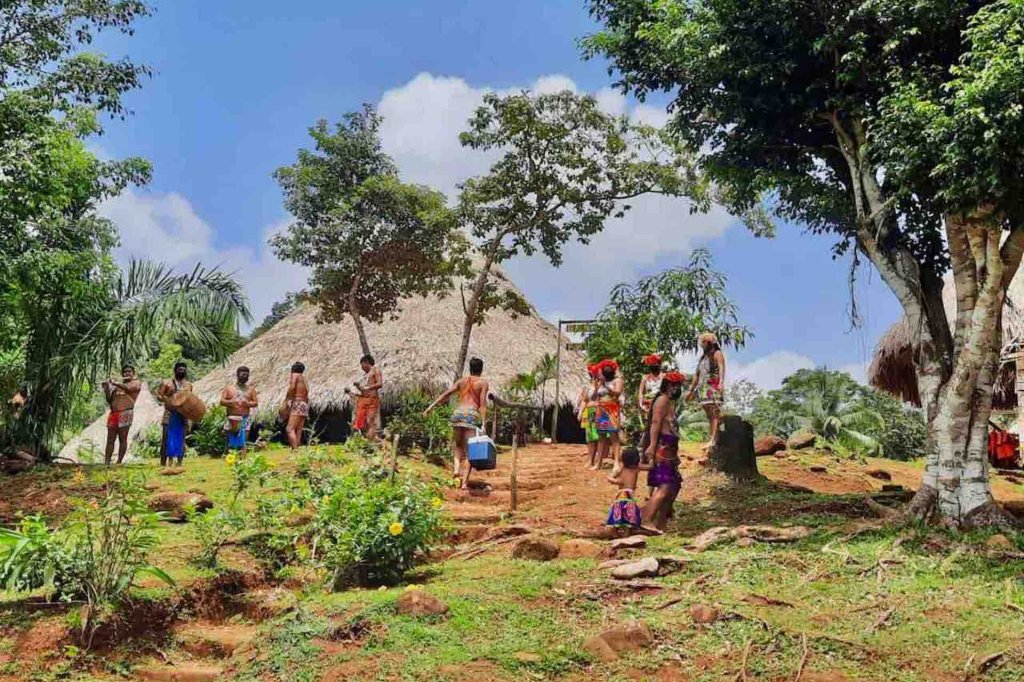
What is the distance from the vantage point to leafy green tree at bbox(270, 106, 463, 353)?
69.2ft

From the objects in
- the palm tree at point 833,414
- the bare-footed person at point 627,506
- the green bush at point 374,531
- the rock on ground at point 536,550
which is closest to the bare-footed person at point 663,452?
the bare-footed person at point 627,506

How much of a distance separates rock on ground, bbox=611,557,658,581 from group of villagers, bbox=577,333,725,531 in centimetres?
128

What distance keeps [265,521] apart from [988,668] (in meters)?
4.97

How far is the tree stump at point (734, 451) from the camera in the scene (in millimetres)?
10328

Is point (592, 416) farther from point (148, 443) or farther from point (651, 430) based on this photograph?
point (148, 443)

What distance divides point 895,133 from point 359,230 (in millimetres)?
15046

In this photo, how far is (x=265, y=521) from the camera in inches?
286

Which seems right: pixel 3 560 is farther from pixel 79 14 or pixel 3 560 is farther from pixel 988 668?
pixel 79 14

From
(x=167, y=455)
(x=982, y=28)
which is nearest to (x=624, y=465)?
(x=982, y=28)

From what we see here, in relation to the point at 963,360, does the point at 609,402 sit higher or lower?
lower

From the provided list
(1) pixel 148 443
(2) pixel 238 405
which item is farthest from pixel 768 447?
(1) pixel 148 443

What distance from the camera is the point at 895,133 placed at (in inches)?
312

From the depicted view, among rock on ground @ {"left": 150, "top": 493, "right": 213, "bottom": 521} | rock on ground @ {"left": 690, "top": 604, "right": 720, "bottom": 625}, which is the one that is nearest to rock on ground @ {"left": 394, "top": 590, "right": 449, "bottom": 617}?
rock on ground @ {"left": 690, "top": 604, "right": 720, "bottom": 625}

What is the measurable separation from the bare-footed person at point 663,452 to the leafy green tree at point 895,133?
210 cm
